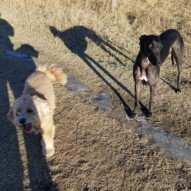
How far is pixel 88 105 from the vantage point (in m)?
5.31

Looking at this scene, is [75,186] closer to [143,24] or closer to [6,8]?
[143,24]

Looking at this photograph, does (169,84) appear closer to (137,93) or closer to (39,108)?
(137,93)

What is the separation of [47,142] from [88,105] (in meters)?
1.27

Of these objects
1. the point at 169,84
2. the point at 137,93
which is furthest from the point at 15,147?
the point at 169,84

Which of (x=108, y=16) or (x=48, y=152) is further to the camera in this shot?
(x=108, y=16)

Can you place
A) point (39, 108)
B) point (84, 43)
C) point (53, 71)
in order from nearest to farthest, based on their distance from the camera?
point (39, 108), point (53, 71), point (84, 43)

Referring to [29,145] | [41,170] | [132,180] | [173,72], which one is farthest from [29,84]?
[173,72]

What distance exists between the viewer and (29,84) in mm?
4582

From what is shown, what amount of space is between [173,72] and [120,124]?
78.8 inches

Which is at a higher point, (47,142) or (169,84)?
(169,84)

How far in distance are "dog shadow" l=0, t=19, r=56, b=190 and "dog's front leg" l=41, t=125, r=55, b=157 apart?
0.33 feet

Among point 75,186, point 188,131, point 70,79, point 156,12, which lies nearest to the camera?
point 75,186

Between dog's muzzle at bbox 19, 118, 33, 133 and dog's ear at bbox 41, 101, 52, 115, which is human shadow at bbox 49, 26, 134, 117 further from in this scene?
dog's muzzle at bbox 19, 118, 33, 133

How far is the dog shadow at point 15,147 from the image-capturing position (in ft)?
12.9
